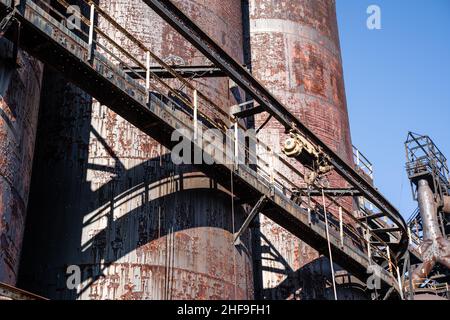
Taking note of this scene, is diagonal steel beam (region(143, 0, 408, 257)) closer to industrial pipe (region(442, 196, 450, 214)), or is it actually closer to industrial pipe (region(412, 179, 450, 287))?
industrial pipe (region(412, 179, 450, 287))

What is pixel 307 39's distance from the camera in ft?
61.6

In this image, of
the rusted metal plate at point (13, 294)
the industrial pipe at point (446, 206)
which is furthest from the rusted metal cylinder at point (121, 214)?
the industrial pipe at point (446, 206)

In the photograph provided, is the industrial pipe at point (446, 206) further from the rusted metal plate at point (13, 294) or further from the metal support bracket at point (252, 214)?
the rusted metal plate at point (13, 294)

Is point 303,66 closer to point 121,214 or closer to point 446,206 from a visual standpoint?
point 121,214

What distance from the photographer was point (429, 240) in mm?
24641

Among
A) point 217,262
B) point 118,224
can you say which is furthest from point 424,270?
point 118,224

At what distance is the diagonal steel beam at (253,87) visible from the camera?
→ 1020 centimetres

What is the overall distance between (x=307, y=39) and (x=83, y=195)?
401 inches

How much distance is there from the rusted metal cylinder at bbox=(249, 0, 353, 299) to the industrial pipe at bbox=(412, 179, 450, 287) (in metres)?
6.95

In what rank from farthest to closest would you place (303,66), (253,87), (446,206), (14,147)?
1. (446,206)
2. (303,66)
3. (253,87)
4. (14,147)

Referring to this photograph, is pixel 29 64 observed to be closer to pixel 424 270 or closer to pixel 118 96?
pixel 118 96

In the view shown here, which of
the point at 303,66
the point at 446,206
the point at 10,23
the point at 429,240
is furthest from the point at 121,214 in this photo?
the point at 446,206

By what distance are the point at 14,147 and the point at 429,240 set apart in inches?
759

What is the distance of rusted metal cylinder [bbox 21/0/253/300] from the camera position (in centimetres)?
1049
